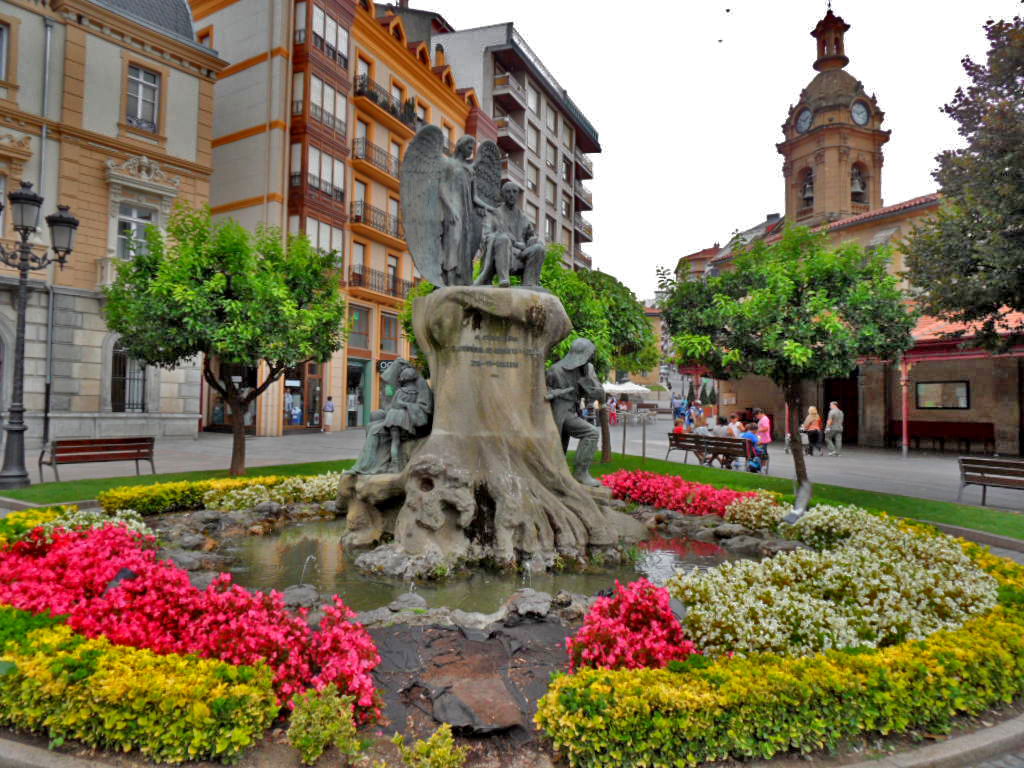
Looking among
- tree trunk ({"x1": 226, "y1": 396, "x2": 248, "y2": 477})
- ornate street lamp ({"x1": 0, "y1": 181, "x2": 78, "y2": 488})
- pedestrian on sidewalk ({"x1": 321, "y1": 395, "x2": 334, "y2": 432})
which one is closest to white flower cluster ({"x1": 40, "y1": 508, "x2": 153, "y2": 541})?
tree trunk ({"x1": 226, "y1": 396, "x2": 248, "y2": 477})

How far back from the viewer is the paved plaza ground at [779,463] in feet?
46.7

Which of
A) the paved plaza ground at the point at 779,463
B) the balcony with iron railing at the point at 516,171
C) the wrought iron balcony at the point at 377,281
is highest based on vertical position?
the balcony with iron railing at the point at 516,171

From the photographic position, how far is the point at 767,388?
1282 inches

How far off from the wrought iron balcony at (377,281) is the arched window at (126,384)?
11.1 meters

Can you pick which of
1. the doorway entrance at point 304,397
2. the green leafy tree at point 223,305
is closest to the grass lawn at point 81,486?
the green leafy tree at point 223,305

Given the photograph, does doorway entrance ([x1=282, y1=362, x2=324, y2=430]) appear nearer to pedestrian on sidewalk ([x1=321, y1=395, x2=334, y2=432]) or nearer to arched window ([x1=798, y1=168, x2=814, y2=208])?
pedestrian on sidewalk ([x1=321, y1=395, x2=334, y2=432])

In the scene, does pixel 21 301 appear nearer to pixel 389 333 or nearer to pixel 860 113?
pixel 389 333

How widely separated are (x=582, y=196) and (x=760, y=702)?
5738 centimetres

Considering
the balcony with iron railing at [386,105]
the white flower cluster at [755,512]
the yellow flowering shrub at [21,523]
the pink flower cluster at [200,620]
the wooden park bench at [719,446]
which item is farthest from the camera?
the balcony with iron railing at [386,105]

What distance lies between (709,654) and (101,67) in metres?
27.5

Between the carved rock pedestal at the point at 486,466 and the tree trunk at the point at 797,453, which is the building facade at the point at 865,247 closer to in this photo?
the tree trunk at the point at 797,453

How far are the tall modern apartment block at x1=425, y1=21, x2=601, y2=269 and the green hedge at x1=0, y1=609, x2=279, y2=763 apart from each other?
3969 cm

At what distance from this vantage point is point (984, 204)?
11734 mm

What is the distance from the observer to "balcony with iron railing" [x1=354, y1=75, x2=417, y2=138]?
32438 millimetres
